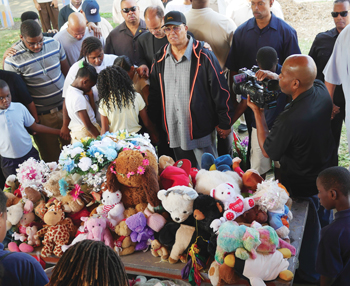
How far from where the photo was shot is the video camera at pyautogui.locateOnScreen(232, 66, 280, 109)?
263 centimetres

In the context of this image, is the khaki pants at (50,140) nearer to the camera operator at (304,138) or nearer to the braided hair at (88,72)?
the braided hair at (88,72)

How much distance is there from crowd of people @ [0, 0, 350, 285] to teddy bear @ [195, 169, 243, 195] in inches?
13.9

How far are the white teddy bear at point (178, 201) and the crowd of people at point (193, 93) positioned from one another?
0.78 metres

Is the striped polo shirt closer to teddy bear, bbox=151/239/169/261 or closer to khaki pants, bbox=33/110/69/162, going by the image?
khaki pants, bbox=33/110/69/162

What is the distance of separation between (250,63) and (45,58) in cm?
232

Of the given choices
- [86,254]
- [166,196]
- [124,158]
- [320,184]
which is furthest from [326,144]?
[86,254]

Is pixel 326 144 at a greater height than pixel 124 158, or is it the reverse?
pixel 124 158

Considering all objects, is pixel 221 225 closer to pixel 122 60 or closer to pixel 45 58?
pixel 122 60

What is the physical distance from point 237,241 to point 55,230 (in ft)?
4.30

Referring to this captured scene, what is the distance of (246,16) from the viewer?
4875 millimetres

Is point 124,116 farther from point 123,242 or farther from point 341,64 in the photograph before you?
point 341,64

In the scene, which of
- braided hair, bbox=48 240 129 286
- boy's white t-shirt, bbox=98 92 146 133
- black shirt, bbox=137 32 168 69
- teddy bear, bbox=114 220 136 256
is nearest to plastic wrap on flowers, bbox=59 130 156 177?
teddy bear, bbox=114 220 136 256

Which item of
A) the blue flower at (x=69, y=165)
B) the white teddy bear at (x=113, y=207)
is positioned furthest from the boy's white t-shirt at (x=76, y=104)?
the white teddy bear at (x=113, y=207)

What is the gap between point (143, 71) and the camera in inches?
139
